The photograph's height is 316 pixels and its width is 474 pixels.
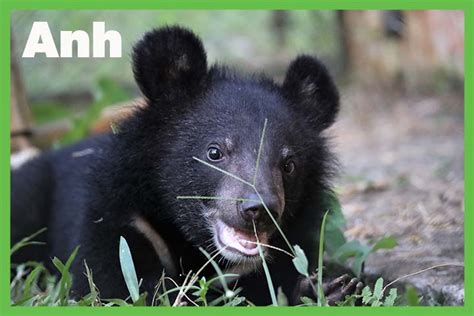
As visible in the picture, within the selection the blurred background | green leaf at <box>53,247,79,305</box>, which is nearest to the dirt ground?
the blurred background

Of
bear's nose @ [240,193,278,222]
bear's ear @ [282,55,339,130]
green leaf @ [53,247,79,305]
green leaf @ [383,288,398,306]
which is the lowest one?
green leaf @ [383,288,398,306]

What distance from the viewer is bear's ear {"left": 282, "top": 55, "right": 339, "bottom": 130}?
18.7 feet

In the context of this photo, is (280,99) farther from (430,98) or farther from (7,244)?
(430,98)

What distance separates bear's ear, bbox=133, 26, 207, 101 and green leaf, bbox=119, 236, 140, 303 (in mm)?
1178

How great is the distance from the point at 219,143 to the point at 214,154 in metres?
0.07

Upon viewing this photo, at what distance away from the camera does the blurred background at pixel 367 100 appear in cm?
668

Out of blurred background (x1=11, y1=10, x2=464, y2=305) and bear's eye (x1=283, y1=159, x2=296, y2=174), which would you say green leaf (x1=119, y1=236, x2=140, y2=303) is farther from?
blurred background (x1=11, y1=10, x2=464, y2=305)

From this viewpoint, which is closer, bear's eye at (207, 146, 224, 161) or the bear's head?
the bear's head

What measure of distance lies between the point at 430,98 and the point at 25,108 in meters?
5.69

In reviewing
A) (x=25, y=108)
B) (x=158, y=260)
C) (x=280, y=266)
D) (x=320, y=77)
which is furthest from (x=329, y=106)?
(x=25, y=108)

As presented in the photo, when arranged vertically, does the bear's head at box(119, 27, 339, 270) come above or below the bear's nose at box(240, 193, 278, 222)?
→ above

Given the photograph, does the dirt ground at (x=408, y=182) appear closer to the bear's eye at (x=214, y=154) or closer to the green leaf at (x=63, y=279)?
the bear's eye at (x=214, y=154)

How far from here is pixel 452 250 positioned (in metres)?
5.96

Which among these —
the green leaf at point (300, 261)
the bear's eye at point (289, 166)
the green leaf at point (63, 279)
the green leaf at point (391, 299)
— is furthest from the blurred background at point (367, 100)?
the green leaf at point (63, 279)
